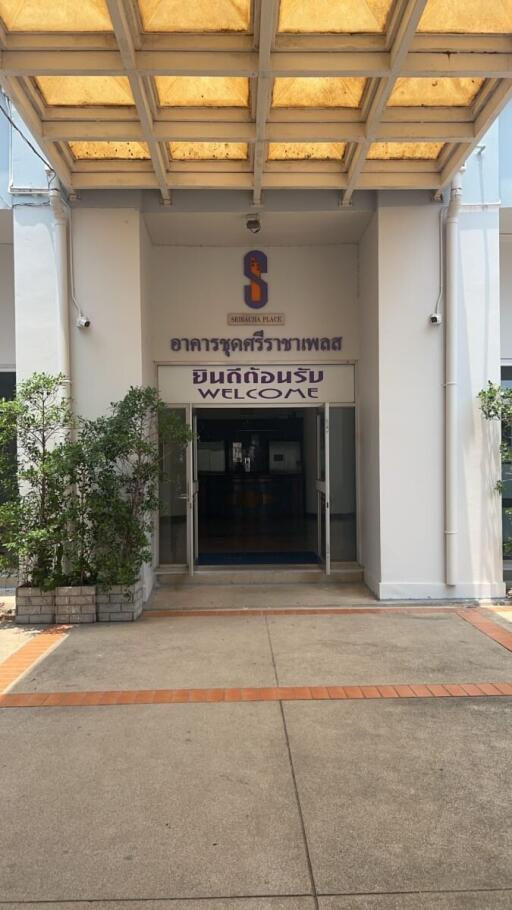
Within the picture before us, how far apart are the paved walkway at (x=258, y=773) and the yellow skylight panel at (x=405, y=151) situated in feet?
15.0

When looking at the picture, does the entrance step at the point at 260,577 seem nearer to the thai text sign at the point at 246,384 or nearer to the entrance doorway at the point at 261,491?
the entrance doorway at the point at 261,491

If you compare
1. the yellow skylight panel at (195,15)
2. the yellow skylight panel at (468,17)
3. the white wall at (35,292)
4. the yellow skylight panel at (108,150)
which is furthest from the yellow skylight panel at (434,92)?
the white wall at (35,292)

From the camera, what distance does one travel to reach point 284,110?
559 cm

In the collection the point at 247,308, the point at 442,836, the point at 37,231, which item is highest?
the point at 37,231

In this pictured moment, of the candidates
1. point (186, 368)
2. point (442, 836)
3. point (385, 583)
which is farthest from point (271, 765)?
point (186, 368)

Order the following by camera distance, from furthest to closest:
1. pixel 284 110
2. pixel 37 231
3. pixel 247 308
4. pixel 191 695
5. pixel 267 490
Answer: pixel 267 490 → pixel 247 308 → pixel 37 231 → pixel 284 110 → pixel 191 695

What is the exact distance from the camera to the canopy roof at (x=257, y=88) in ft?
14.7

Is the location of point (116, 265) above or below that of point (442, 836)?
above

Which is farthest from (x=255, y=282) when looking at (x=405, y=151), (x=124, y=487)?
(x=124, y=487)

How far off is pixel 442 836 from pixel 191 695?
2.04 metres

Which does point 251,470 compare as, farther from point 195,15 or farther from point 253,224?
point 195,15

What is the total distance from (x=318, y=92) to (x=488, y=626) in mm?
4944

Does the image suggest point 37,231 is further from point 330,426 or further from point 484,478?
point 484,478

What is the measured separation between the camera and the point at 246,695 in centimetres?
445
